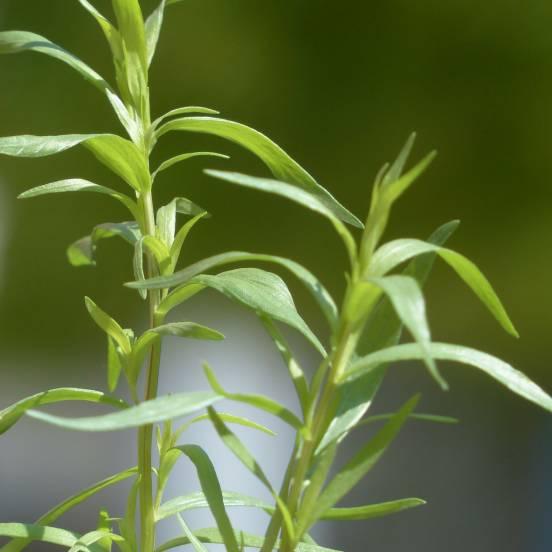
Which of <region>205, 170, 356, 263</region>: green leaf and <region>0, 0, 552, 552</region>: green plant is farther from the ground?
<region>205, 170, 356, 263</region>: green leaf

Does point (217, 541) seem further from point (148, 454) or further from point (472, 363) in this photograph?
point (472, 363)

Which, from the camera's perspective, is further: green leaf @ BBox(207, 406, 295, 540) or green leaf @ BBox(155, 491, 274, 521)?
green leaf @ BBox(155, 491, 274, 521)

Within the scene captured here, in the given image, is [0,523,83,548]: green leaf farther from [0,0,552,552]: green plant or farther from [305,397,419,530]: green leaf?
[305,397,419,530]: green leaf

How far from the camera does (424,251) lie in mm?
256

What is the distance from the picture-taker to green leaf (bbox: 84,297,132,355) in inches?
12.6

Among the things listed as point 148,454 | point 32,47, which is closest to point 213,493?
point 148,454

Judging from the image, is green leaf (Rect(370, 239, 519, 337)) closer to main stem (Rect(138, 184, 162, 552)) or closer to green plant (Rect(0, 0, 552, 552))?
green plant (Rect(0, 0, 552, 552))

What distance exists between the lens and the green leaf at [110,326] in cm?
32

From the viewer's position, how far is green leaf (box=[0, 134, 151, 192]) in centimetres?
29

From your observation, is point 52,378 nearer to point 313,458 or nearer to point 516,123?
point 516,123

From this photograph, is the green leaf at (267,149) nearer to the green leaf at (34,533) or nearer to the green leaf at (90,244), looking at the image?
the green leaf at (90,244)

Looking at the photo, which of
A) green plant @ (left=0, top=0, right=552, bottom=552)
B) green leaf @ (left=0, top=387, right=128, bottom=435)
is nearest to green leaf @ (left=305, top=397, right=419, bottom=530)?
green plant @ (left=0, top=0, right=552, bottom=552)

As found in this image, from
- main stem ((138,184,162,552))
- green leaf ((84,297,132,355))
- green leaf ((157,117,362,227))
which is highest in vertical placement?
green leaf ((157,117,362,227))

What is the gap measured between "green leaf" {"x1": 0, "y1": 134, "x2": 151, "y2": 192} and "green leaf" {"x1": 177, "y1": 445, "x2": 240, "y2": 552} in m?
0.10
